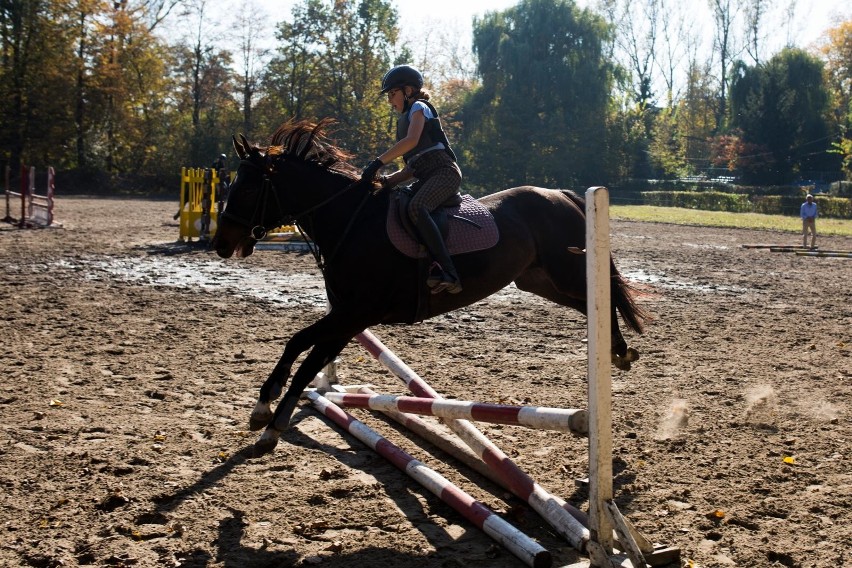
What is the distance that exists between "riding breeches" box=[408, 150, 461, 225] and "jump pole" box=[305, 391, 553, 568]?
5.35ft

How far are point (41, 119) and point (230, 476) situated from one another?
52437mm

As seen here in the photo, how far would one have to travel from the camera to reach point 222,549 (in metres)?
4.12

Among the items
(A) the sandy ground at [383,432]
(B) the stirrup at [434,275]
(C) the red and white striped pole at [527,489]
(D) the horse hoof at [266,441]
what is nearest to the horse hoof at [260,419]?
(D) the horse hoof at [266,441]

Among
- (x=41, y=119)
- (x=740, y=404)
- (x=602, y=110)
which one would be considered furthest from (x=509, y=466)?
(x=602, y=110)

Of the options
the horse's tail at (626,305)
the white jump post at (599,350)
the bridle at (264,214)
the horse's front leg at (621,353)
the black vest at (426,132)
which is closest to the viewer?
the white jump post at (599,350)

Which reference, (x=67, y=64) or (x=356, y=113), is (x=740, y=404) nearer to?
(x=356, y=113)

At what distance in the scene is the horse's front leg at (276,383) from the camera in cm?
535

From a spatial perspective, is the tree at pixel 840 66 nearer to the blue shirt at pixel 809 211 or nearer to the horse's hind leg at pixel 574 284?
the blue shirt at pixel 809 211

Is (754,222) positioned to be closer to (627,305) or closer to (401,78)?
(627,305)

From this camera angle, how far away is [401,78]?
6008 mm

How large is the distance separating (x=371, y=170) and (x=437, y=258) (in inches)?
32.1

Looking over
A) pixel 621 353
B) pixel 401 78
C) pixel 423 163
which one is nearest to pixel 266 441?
pixel 423 163

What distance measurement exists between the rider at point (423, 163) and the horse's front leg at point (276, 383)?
3.14 ft

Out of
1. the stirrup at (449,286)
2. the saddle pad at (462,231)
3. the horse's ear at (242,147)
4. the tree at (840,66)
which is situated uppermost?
the tree at (840,66)
